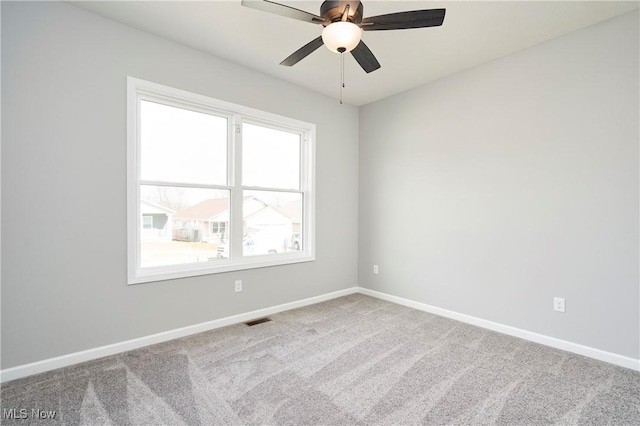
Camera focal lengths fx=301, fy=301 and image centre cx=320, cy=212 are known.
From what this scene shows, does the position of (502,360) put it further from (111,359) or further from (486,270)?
(111,359)

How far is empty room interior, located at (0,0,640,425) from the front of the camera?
2.03 metres

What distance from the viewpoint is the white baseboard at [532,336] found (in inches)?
94.3

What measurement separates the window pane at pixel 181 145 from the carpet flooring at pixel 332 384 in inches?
62.9

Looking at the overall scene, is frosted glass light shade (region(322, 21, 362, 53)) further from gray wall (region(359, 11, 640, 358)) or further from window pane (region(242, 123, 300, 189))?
gray wall (region(359, 11, 640, 358))

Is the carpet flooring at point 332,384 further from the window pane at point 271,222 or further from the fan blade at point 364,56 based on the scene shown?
the fan blade at point 364,56

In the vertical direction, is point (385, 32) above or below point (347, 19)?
above

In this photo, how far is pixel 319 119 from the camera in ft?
13.3

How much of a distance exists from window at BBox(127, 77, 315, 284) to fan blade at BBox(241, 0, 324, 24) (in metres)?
1.56

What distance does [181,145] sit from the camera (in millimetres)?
3016

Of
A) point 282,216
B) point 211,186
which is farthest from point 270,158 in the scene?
point 211,186

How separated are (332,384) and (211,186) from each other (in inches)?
86.2

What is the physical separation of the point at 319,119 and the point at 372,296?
2.58 meters

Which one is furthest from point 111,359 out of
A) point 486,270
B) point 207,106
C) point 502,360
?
point 486,270

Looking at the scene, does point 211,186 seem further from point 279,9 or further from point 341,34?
point 341,34
